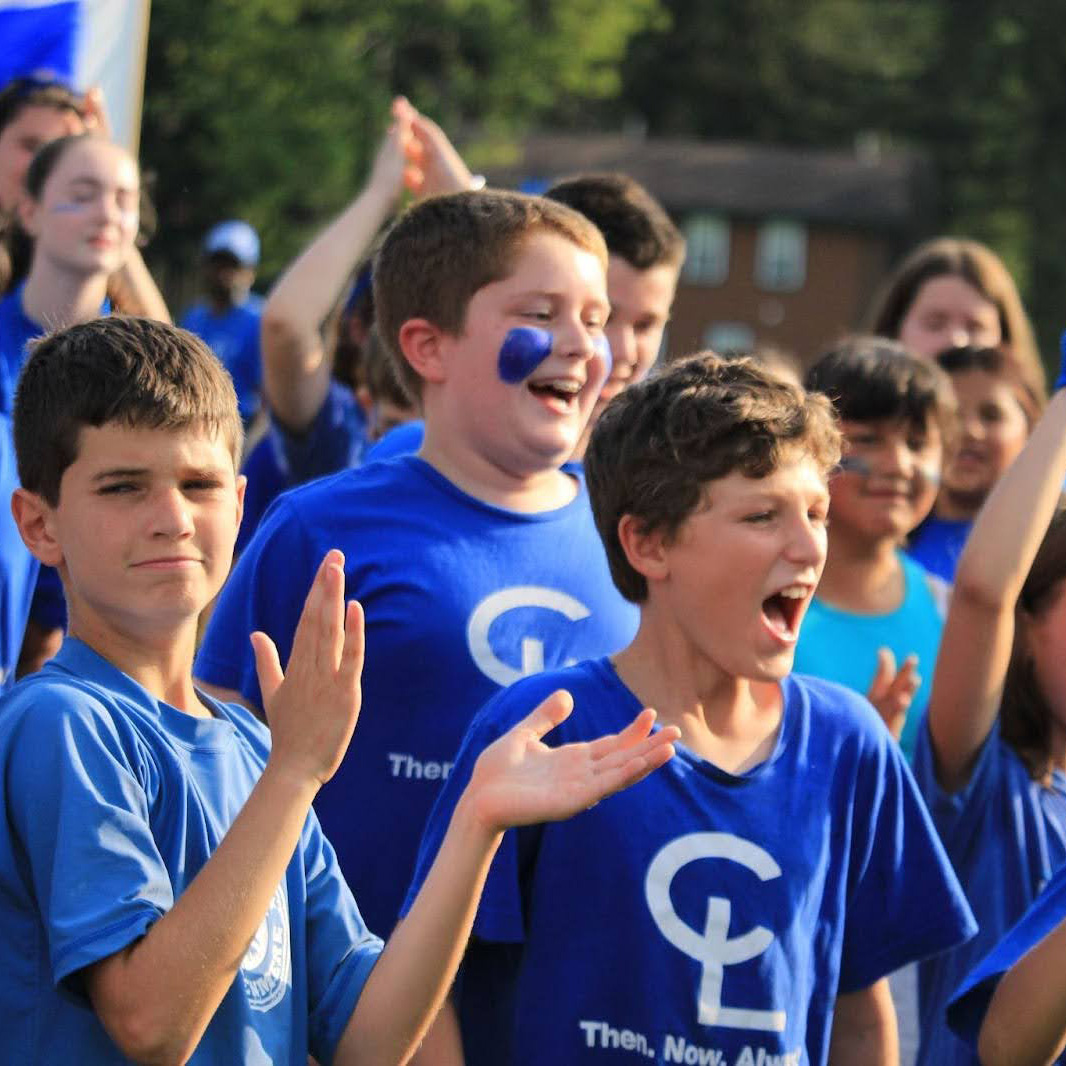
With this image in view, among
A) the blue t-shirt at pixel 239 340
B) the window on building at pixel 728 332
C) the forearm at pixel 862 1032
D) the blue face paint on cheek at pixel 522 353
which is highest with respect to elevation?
the window on building at pixel 728 332

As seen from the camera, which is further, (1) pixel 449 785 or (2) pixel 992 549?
(2) pixel 992 549

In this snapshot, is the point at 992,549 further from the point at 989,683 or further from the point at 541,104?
the point at 541,104

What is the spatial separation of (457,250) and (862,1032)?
188 cm

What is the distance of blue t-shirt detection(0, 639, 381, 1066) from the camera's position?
2.86 metres

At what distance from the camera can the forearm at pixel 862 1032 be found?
3732 mm

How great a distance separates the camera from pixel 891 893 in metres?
3.67

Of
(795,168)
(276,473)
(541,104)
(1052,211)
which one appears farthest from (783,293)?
(276,473)

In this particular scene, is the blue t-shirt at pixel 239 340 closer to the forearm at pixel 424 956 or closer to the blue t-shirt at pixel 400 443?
the blue t-shirt at pixel 400 443

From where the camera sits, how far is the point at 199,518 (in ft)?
10.2

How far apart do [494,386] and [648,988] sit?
1474mm

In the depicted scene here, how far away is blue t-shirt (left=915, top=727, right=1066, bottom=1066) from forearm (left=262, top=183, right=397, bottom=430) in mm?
2257

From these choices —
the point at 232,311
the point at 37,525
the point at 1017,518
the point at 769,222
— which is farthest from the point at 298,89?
the point at 769,222

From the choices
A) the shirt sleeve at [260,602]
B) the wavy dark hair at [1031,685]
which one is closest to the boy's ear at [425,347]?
the shirt sleeve at [260,602]

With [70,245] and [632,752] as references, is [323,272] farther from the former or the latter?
[632,752]
